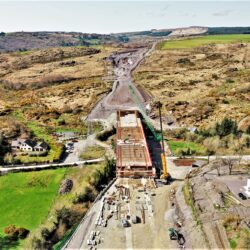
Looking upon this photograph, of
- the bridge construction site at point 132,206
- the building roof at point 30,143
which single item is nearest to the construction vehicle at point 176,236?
the bridge construction site at point 132,206

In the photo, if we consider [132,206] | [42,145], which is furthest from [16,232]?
[42,145]

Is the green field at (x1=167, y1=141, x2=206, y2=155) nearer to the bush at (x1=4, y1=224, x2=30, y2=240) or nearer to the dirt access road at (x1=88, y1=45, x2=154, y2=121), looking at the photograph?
the dirt access road at (x1=88, y1=45, x2=154, y2=121)

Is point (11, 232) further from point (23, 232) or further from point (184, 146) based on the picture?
point (184, 146)

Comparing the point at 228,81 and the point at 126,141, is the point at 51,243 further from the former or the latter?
the point at 228,81

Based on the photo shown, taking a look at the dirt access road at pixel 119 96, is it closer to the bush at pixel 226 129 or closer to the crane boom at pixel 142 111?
the crane boom at pixel 142 111

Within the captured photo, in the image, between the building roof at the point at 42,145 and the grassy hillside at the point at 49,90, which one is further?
the grassy hillside at the point at 49,90
